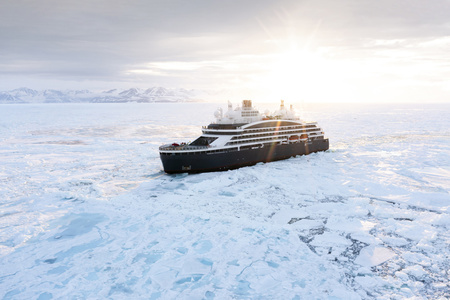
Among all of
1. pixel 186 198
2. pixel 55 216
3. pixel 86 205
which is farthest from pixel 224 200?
pixel 55 216

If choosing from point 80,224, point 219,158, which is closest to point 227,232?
point 80,224

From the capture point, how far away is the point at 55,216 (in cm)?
2006

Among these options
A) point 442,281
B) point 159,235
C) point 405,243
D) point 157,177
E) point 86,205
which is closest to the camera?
point 442,281

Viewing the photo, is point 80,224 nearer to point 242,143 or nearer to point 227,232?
point 227,232

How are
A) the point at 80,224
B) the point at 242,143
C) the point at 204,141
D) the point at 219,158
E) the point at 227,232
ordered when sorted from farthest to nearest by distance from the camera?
the point at 204,141, the point at 242,143, the point at 219,158, the point at 80,224, the point at 227,232

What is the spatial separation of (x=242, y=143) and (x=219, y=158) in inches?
162

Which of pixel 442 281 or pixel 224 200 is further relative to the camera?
pixel 224 200

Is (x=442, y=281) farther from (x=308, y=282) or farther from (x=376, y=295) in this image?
(x=308, y=282)

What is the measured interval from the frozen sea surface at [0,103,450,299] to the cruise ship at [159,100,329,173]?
1729 millimetres

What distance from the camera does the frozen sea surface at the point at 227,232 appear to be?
41.3ft

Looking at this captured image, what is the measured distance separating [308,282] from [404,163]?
2777 centimetres

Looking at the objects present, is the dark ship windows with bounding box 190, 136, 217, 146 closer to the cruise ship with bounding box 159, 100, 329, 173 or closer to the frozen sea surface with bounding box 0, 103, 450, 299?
the cruise ship with bounding box 159, 100, 329, 173

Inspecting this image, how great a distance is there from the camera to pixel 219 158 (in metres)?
32.1

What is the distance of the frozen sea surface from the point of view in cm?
1260
